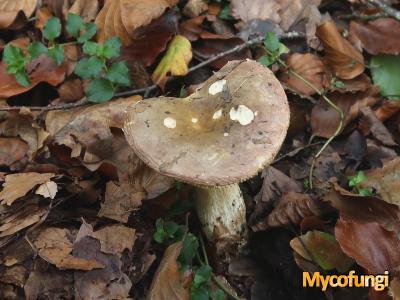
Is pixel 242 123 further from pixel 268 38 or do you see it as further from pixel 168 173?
pixel 268 38

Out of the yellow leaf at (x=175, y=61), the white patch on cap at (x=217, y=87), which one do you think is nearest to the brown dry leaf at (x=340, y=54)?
the yellow leaf at (x=175, y=61)

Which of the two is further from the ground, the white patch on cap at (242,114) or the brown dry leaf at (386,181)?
the white patch on cap at (242,114)

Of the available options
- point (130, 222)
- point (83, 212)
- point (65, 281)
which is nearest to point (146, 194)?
point (130, 222)

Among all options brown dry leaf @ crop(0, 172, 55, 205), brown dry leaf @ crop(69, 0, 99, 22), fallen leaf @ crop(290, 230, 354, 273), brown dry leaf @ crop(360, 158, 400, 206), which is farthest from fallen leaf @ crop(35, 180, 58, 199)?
brown dry leaf @ crop(360, 158, 400, 206)

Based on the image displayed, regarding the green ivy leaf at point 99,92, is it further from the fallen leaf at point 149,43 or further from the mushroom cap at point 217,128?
the mushroom cap at point 217,128

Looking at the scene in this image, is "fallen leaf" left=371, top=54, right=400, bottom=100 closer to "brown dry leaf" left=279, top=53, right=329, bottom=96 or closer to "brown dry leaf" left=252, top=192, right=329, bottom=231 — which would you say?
"brown dry leaf" left=279, top=53, right=329, bottom=96

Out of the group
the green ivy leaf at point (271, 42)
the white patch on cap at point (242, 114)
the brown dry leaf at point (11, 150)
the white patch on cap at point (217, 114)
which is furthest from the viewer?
the green ivy leaf at point (271, 42)

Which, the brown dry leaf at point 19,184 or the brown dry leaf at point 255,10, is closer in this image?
the brown dry leaf at point 19,184
